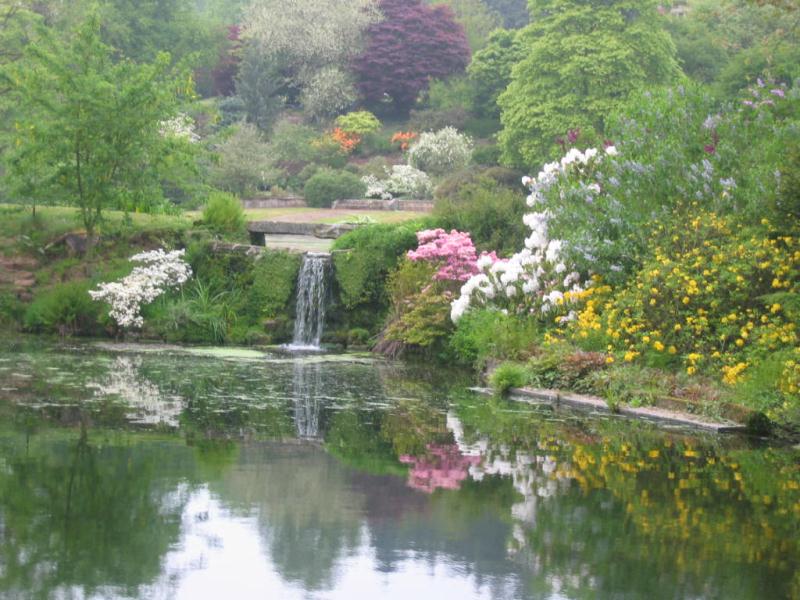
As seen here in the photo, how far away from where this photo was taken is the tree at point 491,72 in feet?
181

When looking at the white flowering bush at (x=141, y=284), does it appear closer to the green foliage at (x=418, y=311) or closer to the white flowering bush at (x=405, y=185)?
the green foliage at (x=418, y=311)

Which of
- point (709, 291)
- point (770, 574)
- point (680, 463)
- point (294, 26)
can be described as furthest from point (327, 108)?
point (770, 574)

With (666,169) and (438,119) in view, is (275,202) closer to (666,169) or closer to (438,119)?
(438,119)

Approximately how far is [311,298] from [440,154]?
2437cm

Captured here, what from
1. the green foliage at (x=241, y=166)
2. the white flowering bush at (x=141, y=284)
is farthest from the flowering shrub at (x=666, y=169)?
the green foliage at (x=241, y=166)

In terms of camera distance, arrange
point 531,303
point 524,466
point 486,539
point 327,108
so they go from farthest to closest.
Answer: point 327,108
point 531,303
point 524,466
point 486,539

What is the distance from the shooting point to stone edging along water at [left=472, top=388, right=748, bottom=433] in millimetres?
14258

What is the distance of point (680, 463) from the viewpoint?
39.1 feet

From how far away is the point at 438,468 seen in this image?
11305mm

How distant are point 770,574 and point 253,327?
17.4 m

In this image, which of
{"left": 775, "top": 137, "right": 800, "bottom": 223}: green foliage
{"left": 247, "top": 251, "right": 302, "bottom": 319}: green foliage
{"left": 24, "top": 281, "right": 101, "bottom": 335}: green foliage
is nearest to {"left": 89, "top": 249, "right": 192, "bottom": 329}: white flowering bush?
{"left": 24, "top": 281, "right": 101, "bottom": 335}: green foliage

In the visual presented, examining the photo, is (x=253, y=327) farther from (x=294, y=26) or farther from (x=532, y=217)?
(x=294, y=26)

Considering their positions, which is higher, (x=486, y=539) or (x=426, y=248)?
(x=426, y=248)

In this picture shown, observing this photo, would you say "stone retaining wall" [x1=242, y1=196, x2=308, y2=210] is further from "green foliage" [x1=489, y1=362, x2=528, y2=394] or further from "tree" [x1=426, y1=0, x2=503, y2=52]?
"tree" [x1=426, y1=0, x2=503, y2=52]
